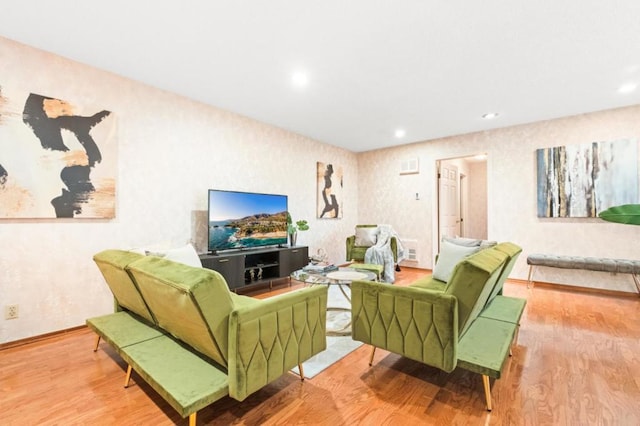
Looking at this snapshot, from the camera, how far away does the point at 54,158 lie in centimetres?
271

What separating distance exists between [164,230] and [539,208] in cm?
529

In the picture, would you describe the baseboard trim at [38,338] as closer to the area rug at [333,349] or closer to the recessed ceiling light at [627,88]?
the area rug at [333,349]

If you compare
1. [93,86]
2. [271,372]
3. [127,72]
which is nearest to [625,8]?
[271,372]

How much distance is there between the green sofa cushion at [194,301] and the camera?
1389 mm

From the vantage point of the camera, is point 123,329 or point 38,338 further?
point 38,338

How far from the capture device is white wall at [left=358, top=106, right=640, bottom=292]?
4.10 meters

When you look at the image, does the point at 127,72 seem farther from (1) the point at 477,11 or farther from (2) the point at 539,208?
(2) the point at 539,208

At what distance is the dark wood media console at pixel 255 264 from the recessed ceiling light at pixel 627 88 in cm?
438

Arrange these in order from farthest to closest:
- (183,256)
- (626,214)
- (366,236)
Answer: (366,236) → (183,256) → (626,214)

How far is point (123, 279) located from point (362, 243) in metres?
3.90

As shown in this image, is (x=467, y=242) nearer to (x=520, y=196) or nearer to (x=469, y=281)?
(x=469, y=281)

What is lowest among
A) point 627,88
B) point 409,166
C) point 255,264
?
point 255,264

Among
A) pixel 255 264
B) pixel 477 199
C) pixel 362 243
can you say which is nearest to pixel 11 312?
pixel 255 264

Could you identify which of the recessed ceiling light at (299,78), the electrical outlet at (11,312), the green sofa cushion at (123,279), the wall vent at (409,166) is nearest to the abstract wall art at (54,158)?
the electrical outlet at (11,312)
